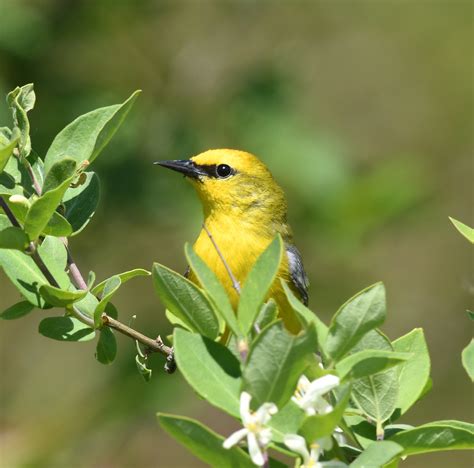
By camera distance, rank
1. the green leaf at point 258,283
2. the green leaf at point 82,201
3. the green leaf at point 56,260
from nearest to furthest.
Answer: the green leaf at point 258,283, the green leaf at point 56,260, the green leaf at point 82,201

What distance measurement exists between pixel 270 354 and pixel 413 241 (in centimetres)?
876

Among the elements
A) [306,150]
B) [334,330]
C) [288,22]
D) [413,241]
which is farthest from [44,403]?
[334,330]

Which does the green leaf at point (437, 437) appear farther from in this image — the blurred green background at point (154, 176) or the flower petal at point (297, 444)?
the blurred green background at point (154, 176)

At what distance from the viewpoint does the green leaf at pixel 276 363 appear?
5.54 ft

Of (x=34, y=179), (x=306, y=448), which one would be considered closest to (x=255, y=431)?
(x=306, y=448)

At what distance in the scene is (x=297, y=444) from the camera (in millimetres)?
1716

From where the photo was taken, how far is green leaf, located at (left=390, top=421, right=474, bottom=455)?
1.87m

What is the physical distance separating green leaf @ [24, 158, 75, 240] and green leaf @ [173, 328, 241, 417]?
1.73 feet

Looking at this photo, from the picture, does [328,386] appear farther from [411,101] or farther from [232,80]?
[411,101]

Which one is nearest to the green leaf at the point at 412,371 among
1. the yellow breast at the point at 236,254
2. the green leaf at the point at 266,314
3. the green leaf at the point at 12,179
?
the green leaf at the point at 266,314

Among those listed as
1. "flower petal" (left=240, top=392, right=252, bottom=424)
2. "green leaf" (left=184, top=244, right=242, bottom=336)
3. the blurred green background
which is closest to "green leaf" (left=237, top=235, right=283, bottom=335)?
"green leaf" (left=184, top=244, right=242, bottom=336)

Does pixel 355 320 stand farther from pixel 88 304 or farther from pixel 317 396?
pixel 88 304

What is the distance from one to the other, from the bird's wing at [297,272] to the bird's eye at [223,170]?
0.56 m

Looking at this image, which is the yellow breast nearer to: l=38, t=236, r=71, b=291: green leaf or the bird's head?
the bird's head
